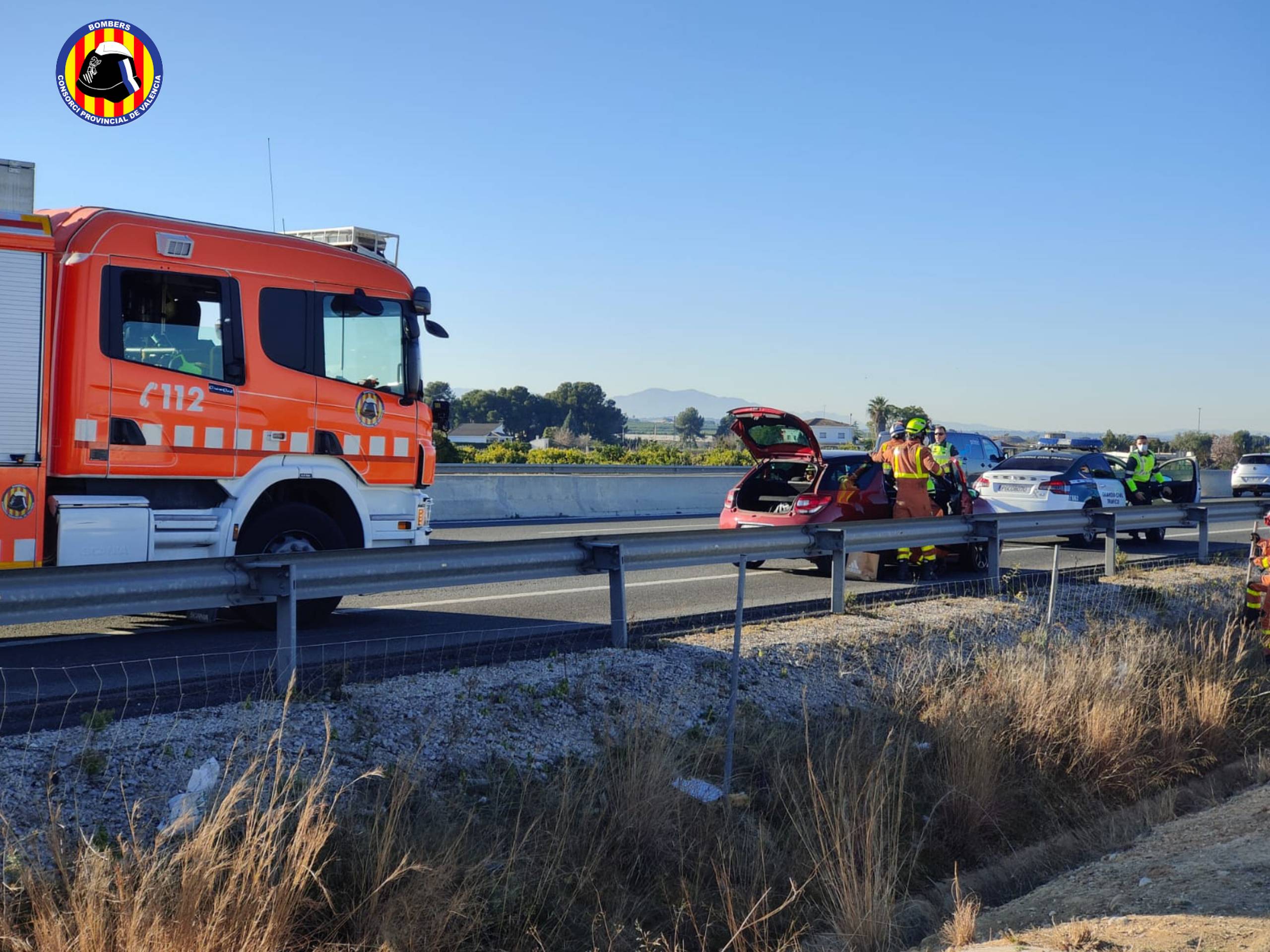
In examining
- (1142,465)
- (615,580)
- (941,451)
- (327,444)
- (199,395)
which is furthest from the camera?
(1142,465)

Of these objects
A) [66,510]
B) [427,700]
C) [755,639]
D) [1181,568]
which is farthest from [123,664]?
[1181,568]

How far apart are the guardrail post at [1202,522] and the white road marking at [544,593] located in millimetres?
5513

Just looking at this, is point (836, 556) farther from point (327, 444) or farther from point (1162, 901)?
point (1162, 901)

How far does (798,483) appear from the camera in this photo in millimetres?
14367

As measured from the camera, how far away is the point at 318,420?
920 centimetres

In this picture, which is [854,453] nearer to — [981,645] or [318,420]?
[981,645]

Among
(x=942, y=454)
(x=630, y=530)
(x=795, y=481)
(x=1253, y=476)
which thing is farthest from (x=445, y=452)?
(x=1253, y=476)

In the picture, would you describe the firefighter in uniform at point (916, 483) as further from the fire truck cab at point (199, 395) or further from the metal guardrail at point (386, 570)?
the fire truck cab at point (199, 395)

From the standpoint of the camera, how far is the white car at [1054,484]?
18266 mm

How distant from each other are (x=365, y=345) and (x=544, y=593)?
354 cm

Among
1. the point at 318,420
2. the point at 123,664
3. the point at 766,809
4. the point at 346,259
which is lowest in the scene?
the point at 766,809

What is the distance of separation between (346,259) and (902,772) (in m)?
6.13

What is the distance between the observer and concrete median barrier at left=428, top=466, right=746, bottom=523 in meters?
21.8

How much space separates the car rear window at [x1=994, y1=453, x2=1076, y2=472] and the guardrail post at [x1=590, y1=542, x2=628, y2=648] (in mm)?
12802
